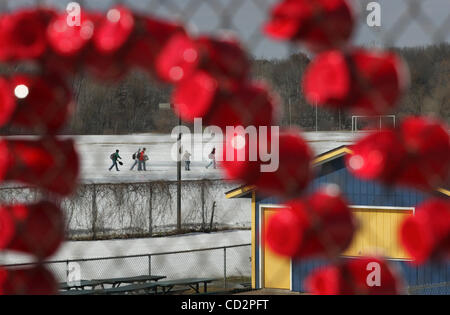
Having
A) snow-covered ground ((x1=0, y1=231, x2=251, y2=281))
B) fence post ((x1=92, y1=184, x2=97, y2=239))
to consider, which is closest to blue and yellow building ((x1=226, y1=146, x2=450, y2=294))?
snow-covered ground ((x1=0, y1=231, x2=251, y2=281))

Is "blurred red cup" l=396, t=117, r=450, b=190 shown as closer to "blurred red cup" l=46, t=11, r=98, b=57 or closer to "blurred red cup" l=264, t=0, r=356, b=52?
"blurred red cup" l=264, t=0, r=356, b=52

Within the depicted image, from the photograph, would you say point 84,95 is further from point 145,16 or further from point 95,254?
point 95,254

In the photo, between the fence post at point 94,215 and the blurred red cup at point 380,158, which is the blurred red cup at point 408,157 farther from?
the fence post at point 94,215

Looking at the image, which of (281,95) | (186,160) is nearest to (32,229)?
(281,95)

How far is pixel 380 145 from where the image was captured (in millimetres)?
460

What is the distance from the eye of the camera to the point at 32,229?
20.7 inches

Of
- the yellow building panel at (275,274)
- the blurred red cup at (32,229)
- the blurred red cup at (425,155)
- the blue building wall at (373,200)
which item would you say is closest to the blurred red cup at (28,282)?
the blurred red cup at (32,229)

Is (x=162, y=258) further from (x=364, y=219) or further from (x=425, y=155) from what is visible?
(x=425, y=155)

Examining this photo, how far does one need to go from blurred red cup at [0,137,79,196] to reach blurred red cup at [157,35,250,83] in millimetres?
105

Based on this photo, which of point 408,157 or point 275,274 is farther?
point 275,274

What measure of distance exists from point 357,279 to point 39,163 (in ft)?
0.73

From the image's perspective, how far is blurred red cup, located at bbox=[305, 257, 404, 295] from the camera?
49 cm

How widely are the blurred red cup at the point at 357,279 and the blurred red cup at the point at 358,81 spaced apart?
0.34 feet

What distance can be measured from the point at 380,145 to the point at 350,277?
0.30 feet
